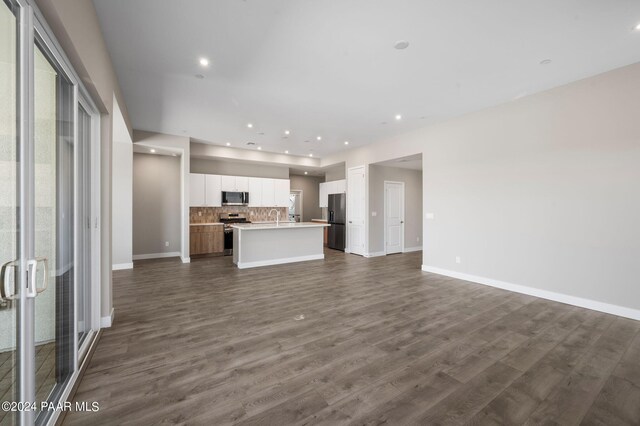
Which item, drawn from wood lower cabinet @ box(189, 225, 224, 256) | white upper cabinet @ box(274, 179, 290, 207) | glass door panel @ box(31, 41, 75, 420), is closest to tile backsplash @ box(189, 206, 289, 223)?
white upper cabinet @ box(274, 179, 290, 207)

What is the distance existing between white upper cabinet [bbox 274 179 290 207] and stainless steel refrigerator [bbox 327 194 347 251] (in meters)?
1.48

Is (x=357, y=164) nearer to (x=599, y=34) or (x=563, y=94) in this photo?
(x=563, y=94)

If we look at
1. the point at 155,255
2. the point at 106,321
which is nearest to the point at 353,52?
the point at 106,321

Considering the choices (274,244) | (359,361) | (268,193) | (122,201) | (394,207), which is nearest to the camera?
(359,361)

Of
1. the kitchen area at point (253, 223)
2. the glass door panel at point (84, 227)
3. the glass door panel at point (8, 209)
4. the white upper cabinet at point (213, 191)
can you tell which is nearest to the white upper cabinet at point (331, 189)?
the kitchen area at point (253, 223)

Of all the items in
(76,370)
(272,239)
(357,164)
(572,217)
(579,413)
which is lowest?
(579,413)

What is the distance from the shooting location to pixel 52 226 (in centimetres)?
180

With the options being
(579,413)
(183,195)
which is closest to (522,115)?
(579,413)

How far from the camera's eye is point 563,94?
3787 mm

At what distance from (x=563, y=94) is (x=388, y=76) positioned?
256cm

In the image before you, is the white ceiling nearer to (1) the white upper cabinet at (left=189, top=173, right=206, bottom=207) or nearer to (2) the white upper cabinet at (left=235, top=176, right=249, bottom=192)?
(1) the white upper cabinet at (left=189, top=173, right=206, bottom=207)

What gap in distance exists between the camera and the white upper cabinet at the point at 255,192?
27.1 ft

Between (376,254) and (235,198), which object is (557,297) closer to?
(376,254)

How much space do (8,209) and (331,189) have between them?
829 centimetres
